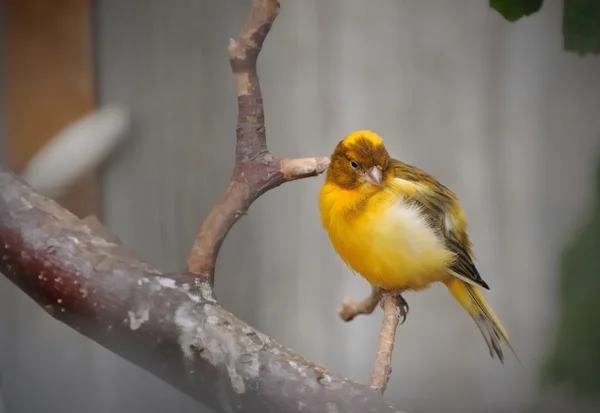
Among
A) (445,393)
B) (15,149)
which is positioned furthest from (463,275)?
(15,149)

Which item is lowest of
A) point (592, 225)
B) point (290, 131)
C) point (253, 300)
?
point (253, 300)

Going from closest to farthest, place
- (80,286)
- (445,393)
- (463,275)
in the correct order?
(80,286), (463,275), (445,393)

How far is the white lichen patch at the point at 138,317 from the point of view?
587 millimetres

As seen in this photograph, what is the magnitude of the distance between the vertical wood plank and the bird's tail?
450mm

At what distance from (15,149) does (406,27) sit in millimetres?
486

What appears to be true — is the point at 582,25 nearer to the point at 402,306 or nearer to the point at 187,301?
the point at 402,306

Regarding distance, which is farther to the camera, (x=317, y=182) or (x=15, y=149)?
(x=317, y=182)

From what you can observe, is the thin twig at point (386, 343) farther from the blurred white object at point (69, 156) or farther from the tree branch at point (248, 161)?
the blurred white object at point (69, 156)

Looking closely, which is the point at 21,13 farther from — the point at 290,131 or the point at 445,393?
the point at 445,393

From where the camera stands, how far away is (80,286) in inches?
23.4

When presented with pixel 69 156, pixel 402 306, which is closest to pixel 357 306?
pixel 402 306

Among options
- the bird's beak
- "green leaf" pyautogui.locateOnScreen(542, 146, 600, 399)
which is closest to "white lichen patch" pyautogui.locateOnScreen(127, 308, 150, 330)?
the bird's beak

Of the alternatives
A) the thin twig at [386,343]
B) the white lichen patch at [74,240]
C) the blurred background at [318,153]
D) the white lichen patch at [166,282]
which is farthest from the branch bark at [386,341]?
the white lichen patch at [74,240]

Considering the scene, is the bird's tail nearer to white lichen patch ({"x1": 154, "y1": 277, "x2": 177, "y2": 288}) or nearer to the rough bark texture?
the rough bark texture
